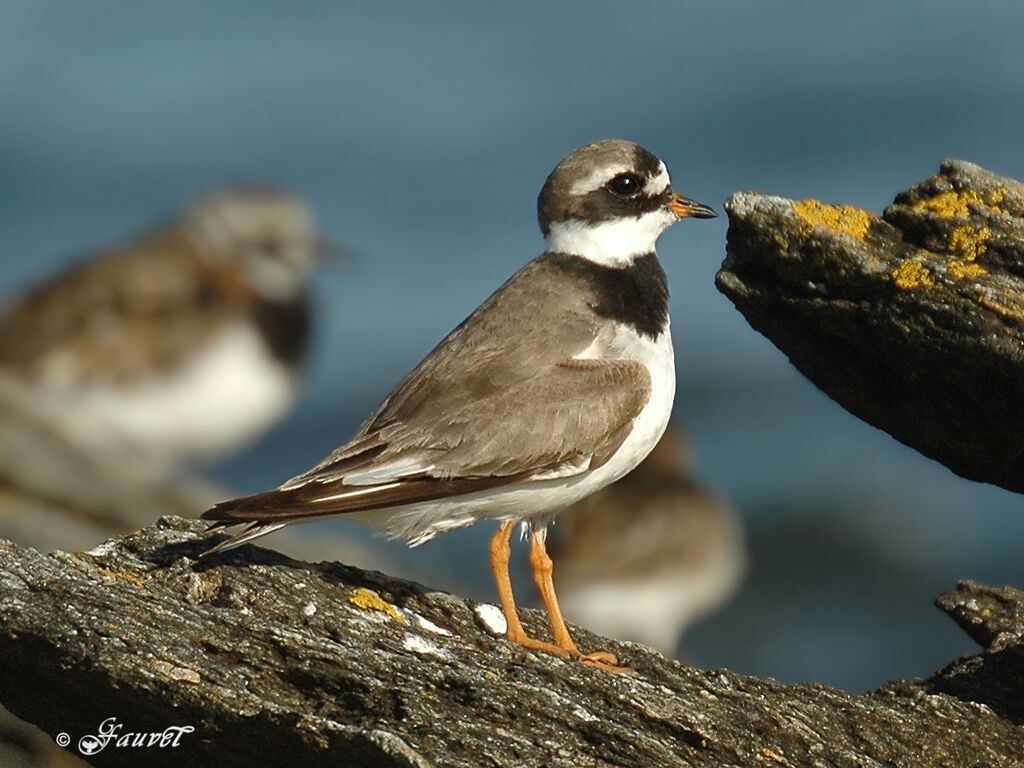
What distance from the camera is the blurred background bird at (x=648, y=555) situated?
13.9 metres

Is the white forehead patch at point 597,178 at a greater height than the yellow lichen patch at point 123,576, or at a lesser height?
greater

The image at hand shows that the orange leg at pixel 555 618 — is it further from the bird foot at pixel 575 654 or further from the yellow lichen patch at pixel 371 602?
the yellow lichen patch at pixel 371 602

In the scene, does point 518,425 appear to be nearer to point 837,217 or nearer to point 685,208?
point 837,217

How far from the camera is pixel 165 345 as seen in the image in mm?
17750

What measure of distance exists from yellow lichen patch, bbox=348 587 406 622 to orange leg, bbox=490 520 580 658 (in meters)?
0.62

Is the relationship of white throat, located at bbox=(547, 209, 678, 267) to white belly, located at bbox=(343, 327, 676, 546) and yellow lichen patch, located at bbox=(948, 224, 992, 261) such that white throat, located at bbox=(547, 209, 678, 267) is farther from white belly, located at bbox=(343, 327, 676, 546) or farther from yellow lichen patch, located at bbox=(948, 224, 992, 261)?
yellow lichen patch, located at bbox=(948, 224, 992, 261)

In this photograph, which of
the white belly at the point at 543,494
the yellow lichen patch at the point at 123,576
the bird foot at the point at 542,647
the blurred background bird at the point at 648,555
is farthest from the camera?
the blurred background bird at the point at 648,555

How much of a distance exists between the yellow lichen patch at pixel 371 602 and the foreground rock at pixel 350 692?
12 millimetres

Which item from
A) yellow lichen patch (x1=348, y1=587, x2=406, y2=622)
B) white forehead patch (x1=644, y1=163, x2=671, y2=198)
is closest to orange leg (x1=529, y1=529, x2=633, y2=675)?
yellow lichen patch (x1=348, y1=587, x2=406, y2=622)

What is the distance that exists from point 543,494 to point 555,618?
25.5 inches

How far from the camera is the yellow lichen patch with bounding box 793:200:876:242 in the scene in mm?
7359

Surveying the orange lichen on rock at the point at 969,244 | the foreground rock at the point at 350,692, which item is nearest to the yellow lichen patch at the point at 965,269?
the orange lichen on rock at the point at 969,244

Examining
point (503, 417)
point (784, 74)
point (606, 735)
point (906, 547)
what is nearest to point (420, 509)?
point (503, 417)

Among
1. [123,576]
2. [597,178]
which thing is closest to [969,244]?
[597,178]
